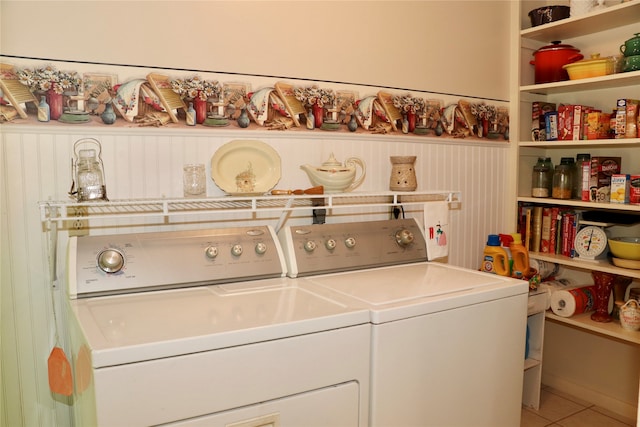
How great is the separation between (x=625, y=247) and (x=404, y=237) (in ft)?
3.58

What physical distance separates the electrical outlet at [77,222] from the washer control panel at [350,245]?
2.24 ft

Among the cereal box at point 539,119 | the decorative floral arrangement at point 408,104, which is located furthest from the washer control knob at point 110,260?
the cereal box at point 539,119

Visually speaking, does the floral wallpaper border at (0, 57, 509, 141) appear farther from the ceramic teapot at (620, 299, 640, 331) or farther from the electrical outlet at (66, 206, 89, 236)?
the ceramic teapot at (620, 299, 640, 331)

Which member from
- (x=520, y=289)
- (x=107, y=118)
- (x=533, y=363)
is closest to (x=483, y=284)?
(x=520, y=289)

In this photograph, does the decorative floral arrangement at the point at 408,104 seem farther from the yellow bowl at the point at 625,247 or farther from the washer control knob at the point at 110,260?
the washer control knob at the point at 110,260

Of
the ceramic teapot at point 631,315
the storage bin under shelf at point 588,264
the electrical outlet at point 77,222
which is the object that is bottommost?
the ceramic teapot at point 631,315

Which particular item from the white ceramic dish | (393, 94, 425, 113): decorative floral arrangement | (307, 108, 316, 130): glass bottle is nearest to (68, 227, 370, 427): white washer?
the white ceramic dish

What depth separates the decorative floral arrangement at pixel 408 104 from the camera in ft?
7.90

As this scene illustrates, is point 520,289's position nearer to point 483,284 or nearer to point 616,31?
point 483,284

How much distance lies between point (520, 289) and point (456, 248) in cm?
90

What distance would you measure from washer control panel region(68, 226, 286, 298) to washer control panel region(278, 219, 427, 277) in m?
0.06

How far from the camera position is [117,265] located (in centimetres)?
159

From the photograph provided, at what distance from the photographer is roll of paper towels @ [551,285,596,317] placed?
2.57m

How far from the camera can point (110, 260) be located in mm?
1584
